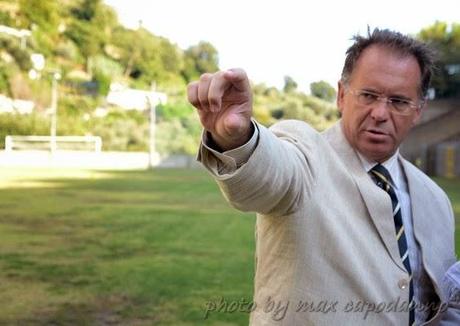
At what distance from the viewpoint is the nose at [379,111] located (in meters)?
1.08

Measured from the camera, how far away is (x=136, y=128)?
816 inches

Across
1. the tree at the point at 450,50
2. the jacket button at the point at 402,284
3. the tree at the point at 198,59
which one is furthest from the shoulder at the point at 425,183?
the tree at the point at 198,59

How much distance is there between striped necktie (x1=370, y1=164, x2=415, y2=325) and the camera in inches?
40.7

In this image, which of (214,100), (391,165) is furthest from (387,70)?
(214,100)

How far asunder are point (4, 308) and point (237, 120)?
3.04 m

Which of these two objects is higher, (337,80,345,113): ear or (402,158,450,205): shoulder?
(337,80,345,113): ear

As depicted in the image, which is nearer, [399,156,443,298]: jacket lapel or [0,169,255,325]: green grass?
[399,156,443,298]: jacket lapel

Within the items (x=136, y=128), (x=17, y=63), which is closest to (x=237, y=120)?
(x=17, y=63)

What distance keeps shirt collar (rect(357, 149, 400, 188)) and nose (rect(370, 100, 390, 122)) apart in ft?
0.23

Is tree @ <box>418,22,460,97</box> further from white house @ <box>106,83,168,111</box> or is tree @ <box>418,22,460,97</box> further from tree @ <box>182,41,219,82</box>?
white house @ <box>106,83,168,111</box>

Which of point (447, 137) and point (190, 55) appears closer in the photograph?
point (447, 137)

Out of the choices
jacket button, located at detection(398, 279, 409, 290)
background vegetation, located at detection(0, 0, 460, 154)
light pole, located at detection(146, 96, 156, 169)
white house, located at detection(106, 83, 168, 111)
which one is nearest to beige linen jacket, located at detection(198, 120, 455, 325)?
jacket button, located at detection(398, 279, 409, 290)

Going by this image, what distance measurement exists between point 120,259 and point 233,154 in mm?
4188

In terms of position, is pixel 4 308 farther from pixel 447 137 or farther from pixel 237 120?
pixel 447 137
